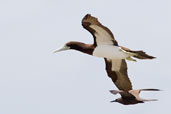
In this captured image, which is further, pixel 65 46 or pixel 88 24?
pixel 65 46

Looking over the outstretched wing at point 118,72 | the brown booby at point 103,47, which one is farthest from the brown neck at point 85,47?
the outstretched wing at point 118,72

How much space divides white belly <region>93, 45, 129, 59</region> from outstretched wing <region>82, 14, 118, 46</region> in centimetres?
20

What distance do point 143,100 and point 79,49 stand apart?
16.7ft

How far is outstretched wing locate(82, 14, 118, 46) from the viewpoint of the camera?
34.7 meters

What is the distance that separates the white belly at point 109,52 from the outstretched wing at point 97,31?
0.20 meters

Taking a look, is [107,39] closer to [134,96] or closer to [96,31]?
[96,31]

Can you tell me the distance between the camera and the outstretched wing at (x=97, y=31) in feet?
114

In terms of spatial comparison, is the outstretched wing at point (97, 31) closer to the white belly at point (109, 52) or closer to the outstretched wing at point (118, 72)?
the white belly at point (109, 52)

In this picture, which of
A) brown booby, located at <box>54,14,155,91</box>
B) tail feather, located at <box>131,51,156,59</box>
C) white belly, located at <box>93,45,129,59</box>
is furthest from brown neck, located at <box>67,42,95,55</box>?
tail feather, located at <box>131,51,156,59</box>

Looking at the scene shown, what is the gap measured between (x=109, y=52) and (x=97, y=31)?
112 cm

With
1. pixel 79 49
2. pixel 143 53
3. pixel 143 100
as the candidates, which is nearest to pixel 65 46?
pixel 79 49

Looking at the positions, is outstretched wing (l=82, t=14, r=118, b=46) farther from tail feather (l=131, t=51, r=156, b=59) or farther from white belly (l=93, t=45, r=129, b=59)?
tail feather (l=131, t=51, r=156, b=59)

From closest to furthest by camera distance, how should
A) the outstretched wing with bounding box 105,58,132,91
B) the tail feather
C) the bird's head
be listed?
the tail feather → the bird's head → the outstretched wing with bounding box 105,58,132,91

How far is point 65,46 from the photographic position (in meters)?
37.4
